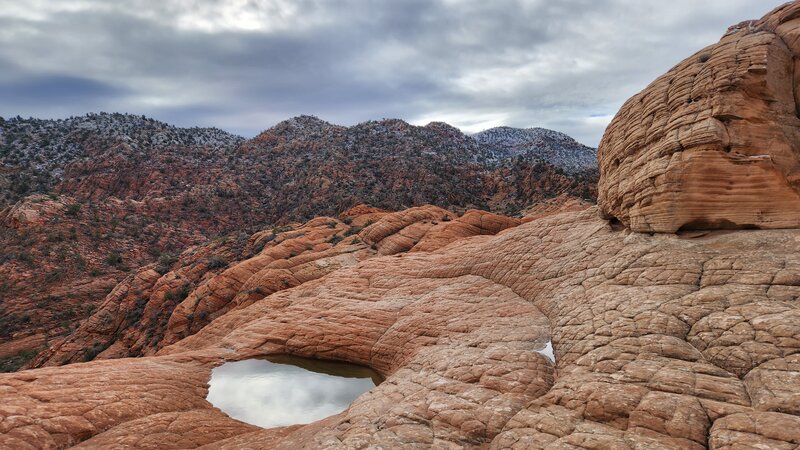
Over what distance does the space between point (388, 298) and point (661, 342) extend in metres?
12.1

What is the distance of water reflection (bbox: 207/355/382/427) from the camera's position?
13406mm

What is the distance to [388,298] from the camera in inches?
750

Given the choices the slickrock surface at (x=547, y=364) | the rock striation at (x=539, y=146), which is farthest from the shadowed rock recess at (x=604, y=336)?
the rock striation at (x=539, y=146)

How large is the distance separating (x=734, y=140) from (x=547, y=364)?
7715 mm

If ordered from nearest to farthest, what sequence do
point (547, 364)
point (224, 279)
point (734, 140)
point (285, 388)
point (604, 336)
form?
1. point (604, 336)
2. point (547, 364)
3. point (734, 140)
4. point (285, 388)
5. point (224, 279)

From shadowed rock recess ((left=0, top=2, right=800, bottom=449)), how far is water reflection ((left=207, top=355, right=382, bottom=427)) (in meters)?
0.49

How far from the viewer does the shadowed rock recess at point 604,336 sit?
24.1 ft

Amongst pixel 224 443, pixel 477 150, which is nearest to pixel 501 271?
pixel 224 443

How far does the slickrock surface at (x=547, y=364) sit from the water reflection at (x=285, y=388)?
0.52m

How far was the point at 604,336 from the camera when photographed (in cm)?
968

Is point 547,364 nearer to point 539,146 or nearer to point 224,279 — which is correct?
point 224,279

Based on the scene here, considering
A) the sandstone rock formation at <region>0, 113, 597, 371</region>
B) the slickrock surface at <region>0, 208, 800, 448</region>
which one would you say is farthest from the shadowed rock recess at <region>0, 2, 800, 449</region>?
the sandstone rock formation at <region>0, 113, 597, 371</region>

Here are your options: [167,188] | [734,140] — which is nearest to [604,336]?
[734,140]

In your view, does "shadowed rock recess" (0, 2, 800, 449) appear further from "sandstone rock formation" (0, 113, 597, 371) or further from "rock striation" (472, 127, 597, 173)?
"rock striation" (472, 127, 597, 173)
